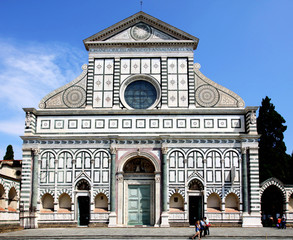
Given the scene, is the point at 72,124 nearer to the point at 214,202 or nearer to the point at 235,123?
the point at 214,202

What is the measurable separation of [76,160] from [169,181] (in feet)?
22.0

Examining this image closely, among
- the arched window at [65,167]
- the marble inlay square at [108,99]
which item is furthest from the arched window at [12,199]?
the marble inlay square at [108,99]

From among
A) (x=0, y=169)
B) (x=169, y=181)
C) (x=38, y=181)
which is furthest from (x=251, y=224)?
(x=0, y=169)

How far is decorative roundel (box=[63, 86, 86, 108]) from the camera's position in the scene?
30047mm

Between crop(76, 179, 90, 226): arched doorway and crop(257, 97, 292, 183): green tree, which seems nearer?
crop(76, 179, 90, 226): arched doorway

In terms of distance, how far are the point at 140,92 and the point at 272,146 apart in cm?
1406

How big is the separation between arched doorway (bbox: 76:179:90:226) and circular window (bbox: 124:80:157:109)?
6.67 m

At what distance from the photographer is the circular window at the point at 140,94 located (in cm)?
3017

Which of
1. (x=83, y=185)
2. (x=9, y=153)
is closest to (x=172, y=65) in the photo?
(x=83, y=185)

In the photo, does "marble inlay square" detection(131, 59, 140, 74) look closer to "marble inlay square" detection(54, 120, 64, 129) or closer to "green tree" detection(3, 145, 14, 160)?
"marble inlay square" detection(54, 120, 64, 129)

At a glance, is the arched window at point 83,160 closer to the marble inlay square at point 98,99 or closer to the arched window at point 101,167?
the arched window at point 101,167

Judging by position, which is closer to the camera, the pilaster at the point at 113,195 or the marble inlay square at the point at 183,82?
the pilaster at the point at 113,195

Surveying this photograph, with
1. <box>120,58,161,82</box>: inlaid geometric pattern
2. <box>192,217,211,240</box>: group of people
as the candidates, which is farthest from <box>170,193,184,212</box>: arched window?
<box>120,58,161,82</box>: inlaid geometric pattern

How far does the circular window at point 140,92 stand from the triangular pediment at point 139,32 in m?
3.02
